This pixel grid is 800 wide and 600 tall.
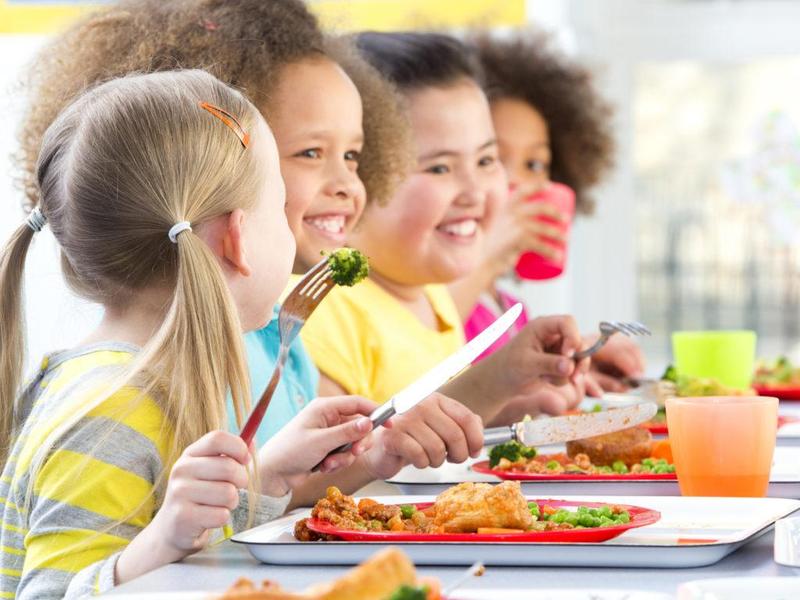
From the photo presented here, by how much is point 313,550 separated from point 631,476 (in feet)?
1.45

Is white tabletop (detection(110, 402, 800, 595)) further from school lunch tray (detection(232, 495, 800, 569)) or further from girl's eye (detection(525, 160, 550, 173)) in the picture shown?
girl's eye (detection(525, 160, 550, 173))

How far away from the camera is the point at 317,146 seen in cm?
154

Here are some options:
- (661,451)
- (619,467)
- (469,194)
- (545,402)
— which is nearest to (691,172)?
(469,194)

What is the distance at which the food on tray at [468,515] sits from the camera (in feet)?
2.88

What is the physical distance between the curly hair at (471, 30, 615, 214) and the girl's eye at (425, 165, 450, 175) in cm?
73

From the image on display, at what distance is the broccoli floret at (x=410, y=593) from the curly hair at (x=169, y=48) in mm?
952

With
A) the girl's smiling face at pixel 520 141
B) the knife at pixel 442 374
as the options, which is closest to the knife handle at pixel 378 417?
the knife at pixel 442 374

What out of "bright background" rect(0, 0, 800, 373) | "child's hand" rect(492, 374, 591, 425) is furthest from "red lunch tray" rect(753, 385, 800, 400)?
"bright background" rect(0, 0, 800, 373)

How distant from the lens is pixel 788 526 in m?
0.86

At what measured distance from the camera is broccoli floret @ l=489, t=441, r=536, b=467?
4.14ft

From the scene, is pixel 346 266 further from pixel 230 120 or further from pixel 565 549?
pixel 565 549

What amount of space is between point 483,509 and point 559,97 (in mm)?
2235

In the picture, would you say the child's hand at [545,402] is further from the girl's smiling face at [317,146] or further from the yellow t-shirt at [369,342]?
the girl's smiling face at [317,146]

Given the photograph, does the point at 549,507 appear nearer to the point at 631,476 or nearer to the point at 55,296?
the point at 631,476
